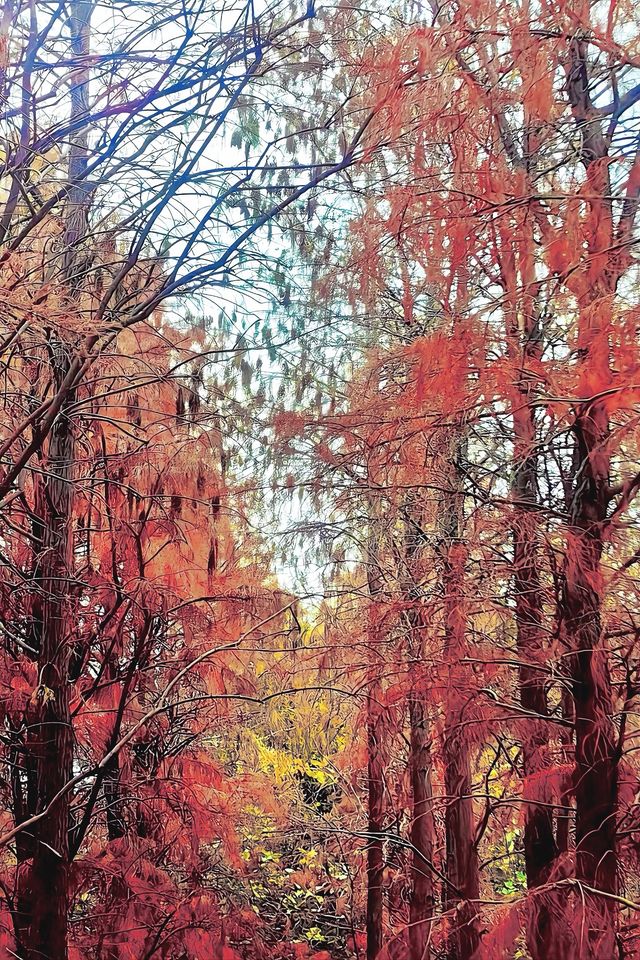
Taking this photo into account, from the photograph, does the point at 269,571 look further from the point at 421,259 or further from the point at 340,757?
the point at 421,259

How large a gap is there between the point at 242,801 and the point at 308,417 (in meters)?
2.74

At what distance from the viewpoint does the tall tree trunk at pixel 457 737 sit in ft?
11.1

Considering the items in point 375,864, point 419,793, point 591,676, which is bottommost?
point 375,864

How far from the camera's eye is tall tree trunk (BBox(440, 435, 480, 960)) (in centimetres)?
337

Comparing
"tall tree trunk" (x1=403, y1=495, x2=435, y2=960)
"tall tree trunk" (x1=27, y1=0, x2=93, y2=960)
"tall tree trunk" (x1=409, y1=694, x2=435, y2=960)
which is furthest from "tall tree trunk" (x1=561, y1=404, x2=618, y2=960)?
"tall tree trunk" (x1=409, y1=694, x2=435, y2=960)

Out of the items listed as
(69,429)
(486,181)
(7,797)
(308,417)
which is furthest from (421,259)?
(7,797)

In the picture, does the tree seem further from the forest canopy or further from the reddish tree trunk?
the reddish tree trunk

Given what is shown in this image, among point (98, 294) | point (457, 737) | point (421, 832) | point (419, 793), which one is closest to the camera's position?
point (457, 737)

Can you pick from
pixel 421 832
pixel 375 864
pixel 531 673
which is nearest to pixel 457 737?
pixel 531 673

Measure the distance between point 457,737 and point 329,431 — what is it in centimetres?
166

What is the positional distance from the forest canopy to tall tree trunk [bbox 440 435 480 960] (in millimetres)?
26

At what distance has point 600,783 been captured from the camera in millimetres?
2936

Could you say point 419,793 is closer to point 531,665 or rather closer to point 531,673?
point 531,673

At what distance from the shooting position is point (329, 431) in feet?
13.3
